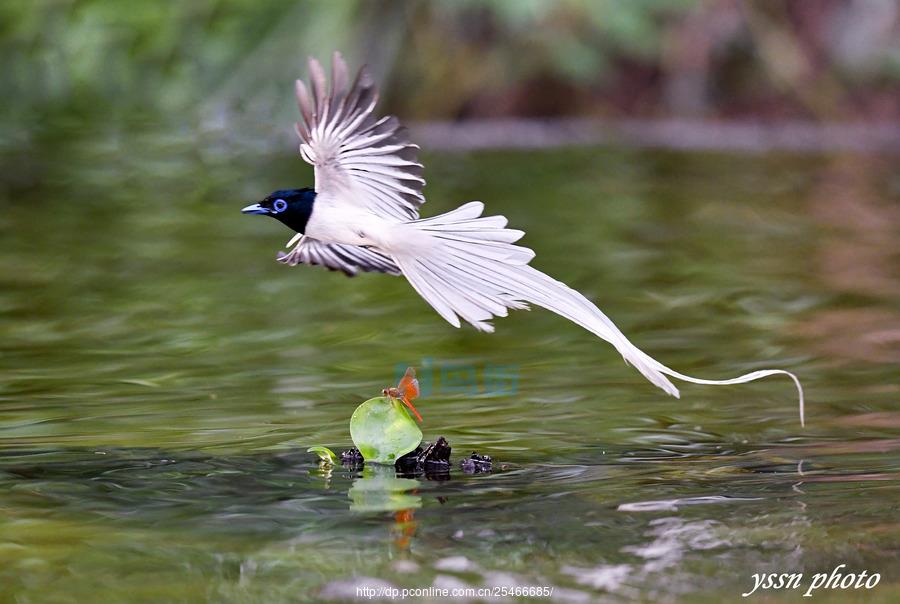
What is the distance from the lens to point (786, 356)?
15.8 feet

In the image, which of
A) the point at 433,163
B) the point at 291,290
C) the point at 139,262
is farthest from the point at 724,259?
the point at 433,163

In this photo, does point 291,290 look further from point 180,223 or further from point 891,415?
point 891,415

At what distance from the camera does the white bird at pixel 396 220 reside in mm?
2910

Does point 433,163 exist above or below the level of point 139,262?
above

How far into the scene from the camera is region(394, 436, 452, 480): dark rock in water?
338 cm

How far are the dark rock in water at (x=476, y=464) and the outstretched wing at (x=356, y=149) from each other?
25.7 inches

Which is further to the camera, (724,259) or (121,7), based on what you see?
(121,7)

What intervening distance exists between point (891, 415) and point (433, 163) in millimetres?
6193

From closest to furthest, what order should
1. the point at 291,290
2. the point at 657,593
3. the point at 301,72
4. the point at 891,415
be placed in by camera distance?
the point at 657,593, the point at 891,415, the point at 291,290, the point at 301,72

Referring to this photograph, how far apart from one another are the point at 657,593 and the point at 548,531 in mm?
388

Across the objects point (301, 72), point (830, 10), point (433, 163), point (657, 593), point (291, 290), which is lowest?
point (657, 593)

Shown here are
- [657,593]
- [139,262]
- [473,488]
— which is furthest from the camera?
[139,262]

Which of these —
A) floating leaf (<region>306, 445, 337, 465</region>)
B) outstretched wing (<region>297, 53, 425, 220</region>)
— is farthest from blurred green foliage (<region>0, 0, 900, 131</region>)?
outstretched wing (<region>297, 53, 425, 220</region>)

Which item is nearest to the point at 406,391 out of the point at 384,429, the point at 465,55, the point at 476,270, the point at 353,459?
the point at 384,429
